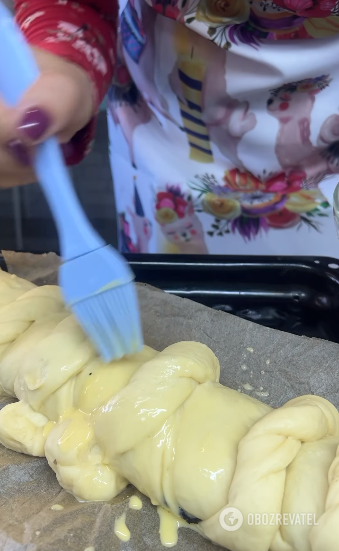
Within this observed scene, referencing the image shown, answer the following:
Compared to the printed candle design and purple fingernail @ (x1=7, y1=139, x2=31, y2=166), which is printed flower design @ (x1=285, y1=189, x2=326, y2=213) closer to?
the printed candle design

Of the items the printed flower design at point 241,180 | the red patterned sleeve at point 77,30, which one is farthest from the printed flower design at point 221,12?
the printed flower design at point 241,180

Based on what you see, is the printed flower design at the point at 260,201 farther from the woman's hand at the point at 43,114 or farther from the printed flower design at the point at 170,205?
the woman's hand at the point at 43,114

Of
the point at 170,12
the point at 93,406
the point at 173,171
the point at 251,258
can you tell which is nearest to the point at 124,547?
the point at 93,406

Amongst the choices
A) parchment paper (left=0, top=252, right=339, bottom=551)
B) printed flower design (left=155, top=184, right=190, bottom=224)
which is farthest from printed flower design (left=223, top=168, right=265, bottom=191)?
parchment paper (left=0, top=252, right=339, bottom=551)

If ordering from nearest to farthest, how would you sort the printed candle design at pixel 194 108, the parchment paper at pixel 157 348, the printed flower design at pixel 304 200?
the parchment paper at pixel 157 348, the printed candle design at pixel 194 108, the printed flower design at pixel 304 200

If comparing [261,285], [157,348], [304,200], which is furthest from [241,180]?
[157,348]

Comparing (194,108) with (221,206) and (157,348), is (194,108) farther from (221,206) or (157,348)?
(157,348)
